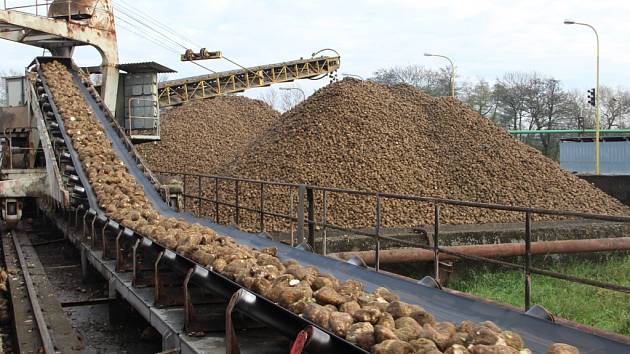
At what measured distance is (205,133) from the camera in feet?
92.9

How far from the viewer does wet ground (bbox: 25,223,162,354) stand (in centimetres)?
573

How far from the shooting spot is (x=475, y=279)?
11.7 m

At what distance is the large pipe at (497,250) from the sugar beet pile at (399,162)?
7.95 feet

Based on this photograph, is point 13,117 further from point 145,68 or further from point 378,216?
point 378,216

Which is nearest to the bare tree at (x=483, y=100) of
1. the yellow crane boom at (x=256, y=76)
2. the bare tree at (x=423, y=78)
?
the bare tree at (x=423, y=78)

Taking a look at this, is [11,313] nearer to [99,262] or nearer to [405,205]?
[99,262]

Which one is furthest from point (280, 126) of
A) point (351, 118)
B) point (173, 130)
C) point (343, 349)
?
point (343, 349)

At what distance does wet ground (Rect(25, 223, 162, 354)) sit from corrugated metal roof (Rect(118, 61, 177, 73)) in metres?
7.06

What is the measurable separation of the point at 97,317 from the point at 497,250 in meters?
7.17

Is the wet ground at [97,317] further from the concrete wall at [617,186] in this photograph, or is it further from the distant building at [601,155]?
the distant building at [601,155]

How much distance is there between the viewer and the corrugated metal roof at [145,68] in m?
15.8

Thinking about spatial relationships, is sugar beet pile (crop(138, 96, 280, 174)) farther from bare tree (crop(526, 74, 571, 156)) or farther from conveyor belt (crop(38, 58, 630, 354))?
bare tree (crop(526, 74, 571, 156))

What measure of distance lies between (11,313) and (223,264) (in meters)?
3.22

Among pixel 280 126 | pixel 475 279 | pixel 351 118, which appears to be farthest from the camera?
pixel 280 126
